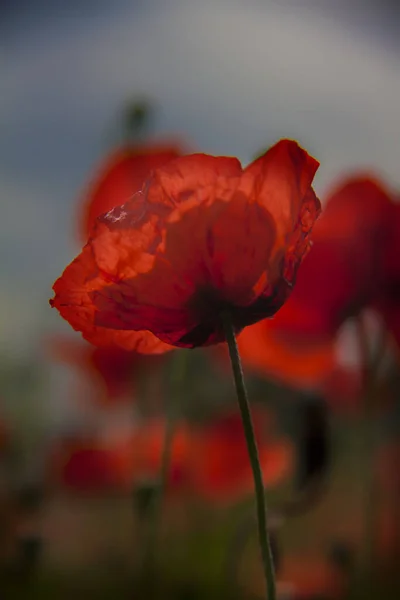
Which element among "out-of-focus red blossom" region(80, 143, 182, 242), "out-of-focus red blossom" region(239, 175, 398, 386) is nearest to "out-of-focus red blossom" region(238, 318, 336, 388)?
"out-of-focus red blossom" region(239, 175, 398, 386)

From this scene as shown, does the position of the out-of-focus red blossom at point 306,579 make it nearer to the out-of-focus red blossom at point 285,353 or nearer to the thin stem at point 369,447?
the thin stem at point 369,447

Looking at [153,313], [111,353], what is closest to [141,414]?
[111,353]

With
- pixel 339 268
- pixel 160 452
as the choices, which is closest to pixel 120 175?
pixel 339 268

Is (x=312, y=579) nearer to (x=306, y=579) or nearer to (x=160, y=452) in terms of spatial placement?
(x=306, y=579)

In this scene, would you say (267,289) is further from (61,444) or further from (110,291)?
(61,444)

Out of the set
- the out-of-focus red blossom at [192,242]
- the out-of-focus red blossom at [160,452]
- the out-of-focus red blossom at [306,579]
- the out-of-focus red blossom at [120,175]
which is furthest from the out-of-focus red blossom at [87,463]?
the out-of-focus red blossom at [192,242]

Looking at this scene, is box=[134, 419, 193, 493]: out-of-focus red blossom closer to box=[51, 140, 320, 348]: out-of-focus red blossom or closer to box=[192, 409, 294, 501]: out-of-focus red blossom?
box=[192, 409, 294, 501]: out-of-focus red blossom
